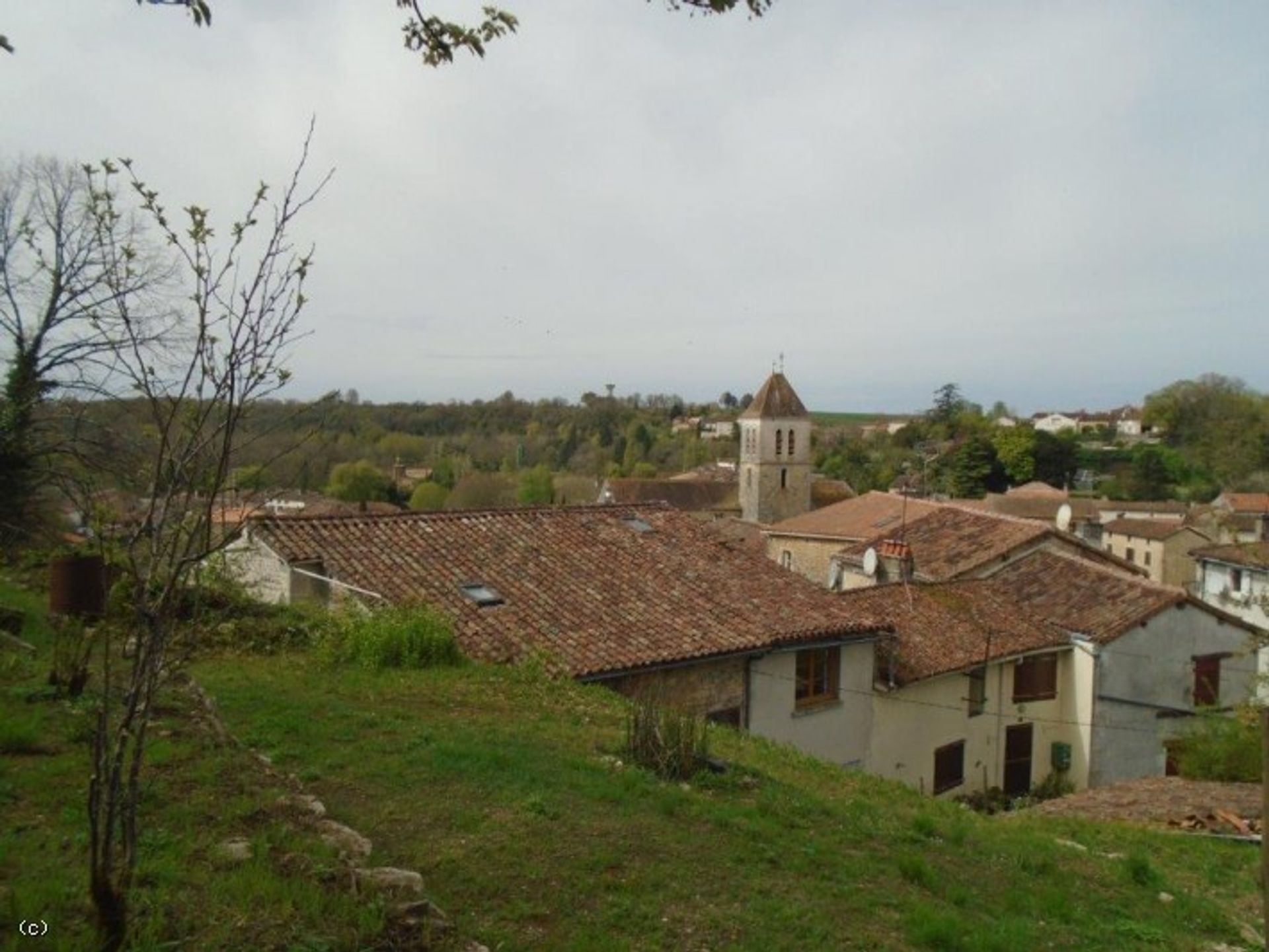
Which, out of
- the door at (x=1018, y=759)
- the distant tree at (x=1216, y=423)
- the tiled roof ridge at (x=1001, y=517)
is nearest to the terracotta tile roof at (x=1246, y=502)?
the distant tree at (x=1216, y=423)

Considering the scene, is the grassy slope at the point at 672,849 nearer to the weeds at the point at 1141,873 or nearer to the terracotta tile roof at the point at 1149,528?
the weeds at the point at 1141,873

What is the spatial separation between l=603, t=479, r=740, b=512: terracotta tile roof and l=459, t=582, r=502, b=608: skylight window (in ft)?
146

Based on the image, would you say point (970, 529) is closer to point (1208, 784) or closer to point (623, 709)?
point (1208, 784)

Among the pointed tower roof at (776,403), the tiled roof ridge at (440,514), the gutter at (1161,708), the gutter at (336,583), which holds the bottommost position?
the gutter at (1161,708)

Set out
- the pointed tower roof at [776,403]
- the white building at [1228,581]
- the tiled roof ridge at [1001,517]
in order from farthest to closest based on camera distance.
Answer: the pointed tower roof at [776,403] → the white building at [1228,581] → the tiled roof ridge at [1001,517]

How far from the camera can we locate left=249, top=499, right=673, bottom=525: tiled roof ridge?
1417cm

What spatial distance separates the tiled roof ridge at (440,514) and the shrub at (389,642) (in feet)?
10.2

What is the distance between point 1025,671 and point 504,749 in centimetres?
1450

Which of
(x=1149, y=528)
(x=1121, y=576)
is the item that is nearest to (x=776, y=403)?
(x=1149, y=528)

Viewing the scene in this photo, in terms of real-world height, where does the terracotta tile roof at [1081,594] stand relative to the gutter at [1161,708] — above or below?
above

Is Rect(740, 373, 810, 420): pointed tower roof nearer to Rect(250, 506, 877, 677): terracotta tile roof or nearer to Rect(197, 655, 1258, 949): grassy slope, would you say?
Rect(250, 506, 877, 677): terracotta tile roof

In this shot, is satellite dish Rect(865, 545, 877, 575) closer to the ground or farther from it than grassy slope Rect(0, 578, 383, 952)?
closer to the ground

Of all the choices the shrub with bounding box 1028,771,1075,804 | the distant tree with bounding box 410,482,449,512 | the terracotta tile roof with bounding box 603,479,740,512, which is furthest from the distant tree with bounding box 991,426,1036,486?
the shrub with bounding box 1028,771,1075,804

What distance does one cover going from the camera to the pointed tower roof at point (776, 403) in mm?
52312
